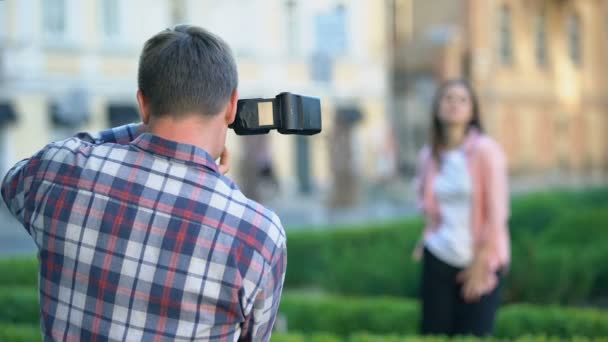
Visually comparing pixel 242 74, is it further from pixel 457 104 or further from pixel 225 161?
pixel 225 161

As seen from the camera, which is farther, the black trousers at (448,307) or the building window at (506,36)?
the building window at (506,36)

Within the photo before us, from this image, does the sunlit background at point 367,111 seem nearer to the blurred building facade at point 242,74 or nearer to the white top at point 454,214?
the blurred building facade at point 242,74

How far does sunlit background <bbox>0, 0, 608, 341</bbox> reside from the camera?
7996 millimetres

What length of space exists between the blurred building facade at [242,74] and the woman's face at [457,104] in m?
11.7

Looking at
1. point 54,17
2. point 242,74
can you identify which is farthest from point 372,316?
point 242,74

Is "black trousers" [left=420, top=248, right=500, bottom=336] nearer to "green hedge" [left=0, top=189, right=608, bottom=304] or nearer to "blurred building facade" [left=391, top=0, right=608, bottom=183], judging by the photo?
"green hedge" [left=0, top=189, right=608, bottom=304]

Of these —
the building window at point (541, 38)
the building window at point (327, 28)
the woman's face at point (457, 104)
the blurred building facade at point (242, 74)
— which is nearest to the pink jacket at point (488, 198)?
the woman's face at point (457, 104)

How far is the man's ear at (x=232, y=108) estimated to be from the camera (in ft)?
6.50

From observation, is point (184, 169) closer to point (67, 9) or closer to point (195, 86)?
point (195, 86)

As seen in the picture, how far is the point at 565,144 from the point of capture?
3856cm

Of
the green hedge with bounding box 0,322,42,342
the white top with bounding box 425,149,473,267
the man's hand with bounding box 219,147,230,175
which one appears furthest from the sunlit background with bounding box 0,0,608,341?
the man's hand with bounding box 219,147,230,175

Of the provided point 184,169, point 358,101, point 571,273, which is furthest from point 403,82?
point 184,169

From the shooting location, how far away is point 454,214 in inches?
185

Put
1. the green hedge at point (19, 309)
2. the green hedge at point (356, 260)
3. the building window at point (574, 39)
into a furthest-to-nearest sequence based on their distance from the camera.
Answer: the building window at point (574, 39) → the green hedge at point (356, 260) → the green hedge at point (19, 309)
